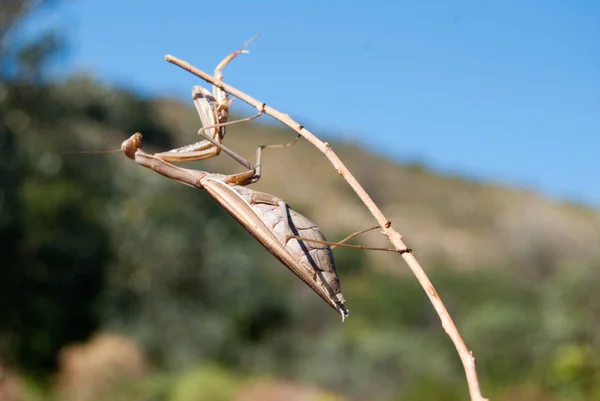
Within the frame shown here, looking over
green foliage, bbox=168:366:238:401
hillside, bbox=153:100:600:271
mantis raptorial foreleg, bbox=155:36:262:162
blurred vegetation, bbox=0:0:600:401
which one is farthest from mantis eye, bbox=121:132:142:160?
hillside, bbox=153:100:600:271

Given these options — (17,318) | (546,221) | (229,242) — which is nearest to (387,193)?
(546,221)

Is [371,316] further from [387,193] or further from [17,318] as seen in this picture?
[387,193]

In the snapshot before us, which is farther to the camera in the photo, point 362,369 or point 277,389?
point 362,369

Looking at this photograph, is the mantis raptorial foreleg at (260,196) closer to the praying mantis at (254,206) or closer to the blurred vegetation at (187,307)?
the praying mantis at (254,206)

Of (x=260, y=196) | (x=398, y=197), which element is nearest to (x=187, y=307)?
(x=260, y=196)

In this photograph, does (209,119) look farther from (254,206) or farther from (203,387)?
(203,387)
